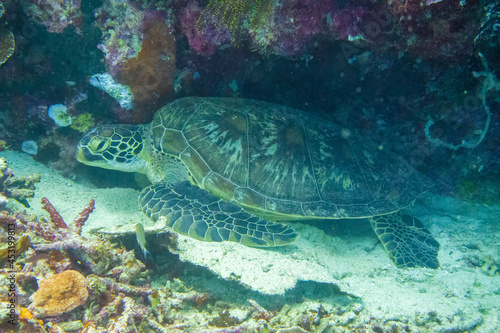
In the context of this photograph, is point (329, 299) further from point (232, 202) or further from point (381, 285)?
point (232, 202)

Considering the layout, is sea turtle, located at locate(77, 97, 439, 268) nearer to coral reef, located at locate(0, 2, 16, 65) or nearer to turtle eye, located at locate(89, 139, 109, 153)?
turtle eye, located at locate(89, 139, 109, 153)

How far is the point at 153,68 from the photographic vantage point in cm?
313

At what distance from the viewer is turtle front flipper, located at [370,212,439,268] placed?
2.95 m

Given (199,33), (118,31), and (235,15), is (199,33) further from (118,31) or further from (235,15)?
(118,31)

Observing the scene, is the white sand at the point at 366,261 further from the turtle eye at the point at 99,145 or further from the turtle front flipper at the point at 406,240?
the turtle eye at the point at 99,145

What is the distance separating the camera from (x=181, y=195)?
3.16 meters

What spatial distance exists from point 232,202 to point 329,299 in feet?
4.89

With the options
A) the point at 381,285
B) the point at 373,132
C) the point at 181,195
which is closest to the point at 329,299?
the point at 381,285

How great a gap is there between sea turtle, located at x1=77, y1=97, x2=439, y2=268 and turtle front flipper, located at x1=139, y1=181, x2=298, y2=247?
0.5 inches

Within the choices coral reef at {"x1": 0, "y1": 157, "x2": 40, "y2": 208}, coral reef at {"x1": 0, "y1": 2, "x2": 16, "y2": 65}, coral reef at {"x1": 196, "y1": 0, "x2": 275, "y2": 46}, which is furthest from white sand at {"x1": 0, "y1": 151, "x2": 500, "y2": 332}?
coral reef at {"x1": 196, "y1": 0, "x2": 275, "y2": 46}

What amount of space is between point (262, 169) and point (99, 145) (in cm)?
225

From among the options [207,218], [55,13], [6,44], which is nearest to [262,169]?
[207,218]

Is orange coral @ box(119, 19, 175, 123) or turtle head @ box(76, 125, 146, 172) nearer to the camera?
orange coral @ box(119, 19, 175, 123)

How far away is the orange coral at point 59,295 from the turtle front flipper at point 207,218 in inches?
42.3
